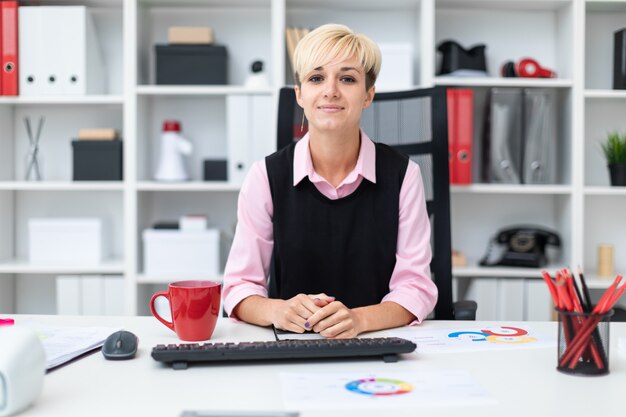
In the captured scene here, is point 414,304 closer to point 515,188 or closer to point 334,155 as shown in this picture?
point 334,155

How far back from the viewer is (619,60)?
9.52 feet

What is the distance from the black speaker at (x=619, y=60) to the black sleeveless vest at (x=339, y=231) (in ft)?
5.48

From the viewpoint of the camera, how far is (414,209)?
63.2 inches

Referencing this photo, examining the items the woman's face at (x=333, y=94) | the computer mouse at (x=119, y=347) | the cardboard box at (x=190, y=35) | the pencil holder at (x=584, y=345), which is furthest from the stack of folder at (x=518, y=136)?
the computer mouse at (x=119, y=347)

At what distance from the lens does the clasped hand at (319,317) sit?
121 centimetres

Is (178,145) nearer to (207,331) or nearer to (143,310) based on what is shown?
(143,310)

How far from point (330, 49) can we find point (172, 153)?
1.62 metres

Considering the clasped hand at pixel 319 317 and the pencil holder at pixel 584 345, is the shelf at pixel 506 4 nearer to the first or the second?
the clasped hand at pixel 319 317

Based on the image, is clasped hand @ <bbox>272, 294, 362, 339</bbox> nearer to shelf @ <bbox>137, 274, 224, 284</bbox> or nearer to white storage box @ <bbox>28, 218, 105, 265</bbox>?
shelf @ <bbox>137, 274, 224, 284</bbox>

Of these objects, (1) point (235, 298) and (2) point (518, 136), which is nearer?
(1) point (235, 298)

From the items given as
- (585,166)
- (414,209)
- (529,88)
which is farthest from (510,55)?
(414,209)

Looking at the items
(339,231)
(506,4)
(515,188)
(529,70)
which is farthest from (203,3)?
(339,231)

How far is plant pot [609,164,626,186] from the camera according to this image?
288 centimetres

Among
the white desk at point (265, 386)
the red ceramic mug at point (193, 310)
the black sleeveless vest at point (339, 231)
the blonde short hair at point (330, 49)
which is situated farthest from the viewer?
the black sleeveless vest at point (339, 231)
